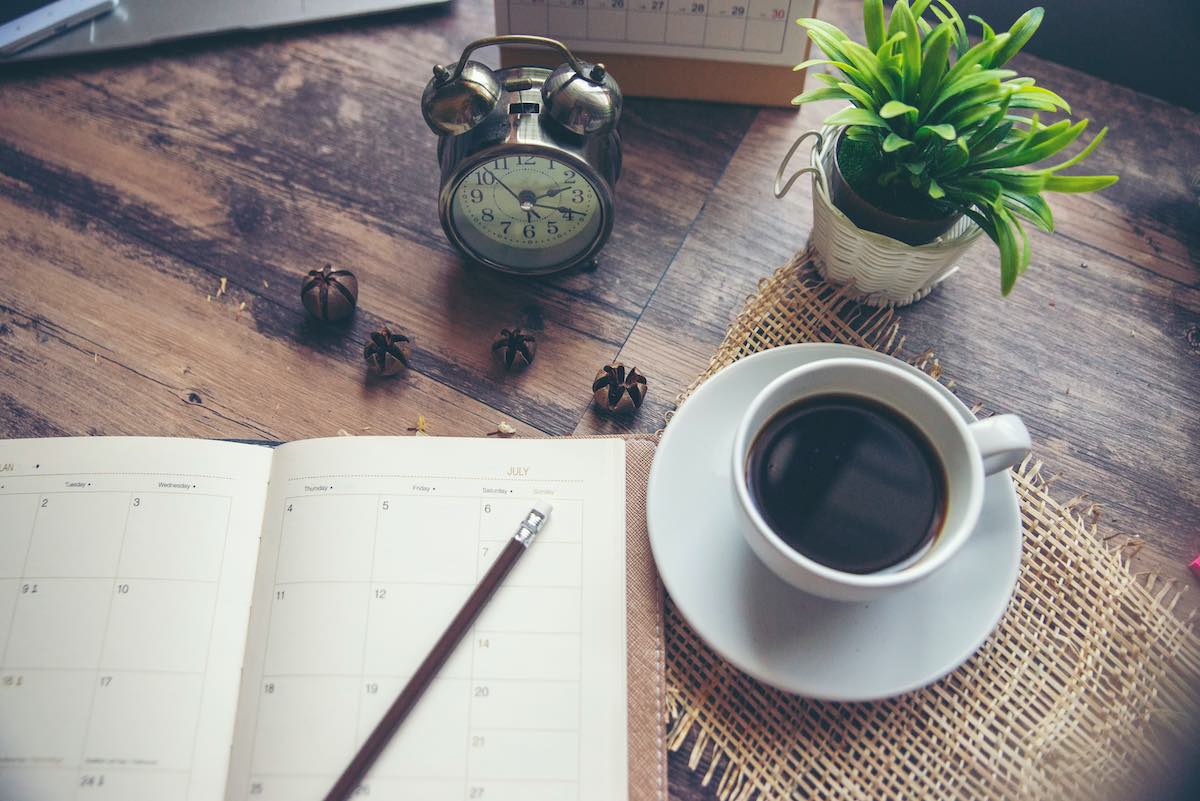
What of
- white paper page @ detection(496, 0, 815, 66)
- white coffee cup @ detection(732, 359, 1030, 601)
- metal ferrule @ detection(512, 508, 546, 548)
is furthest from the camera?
white paper page @ detection(496, 0, 815, 66)

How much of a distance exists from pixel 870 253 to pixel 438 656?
46 cm

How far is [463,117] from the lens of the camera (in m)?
0.71

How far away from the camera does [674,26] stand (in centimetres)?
86

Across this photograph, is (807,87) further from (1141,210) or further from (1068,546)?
(1068,546)

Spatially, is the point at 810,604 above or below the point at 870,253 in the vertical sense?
below

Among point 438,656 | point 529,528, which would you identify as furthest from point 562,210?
point 438,656

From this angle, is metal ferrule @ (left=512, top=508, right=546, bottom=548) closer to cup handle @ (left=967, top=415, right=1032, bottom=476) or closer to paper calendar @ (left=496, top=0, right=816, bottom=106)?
cup handle @ (left=967, top=415, right=1032, bottom=476)

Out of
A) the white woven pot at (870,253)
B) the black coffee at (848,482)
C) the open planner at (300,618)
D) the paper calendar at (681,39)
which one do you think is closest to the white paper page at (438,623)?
the open planner at (300,618)

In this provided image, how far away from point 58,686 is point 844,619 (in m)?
0.59

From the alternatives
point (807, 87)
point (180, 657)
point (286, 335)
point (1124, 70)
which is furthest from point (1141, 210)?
point (180, 657)

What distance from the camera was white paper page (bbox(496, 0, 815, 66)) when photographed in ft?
2.77

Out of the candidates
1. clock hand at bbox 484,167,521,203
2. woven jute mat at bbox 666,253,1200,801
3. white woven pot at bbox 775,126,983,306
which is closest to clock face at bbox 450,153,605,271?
clock hand at bbox 484,167,521,203

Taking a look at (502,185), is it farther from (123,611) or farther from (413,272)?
(123,611)

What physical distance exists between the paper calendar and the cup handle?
45 centimetres
